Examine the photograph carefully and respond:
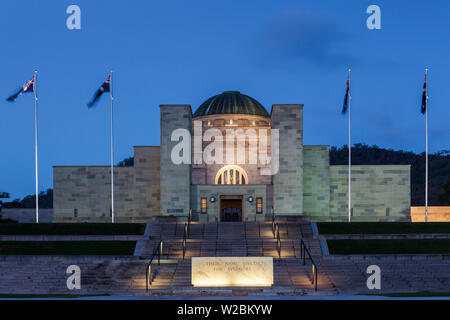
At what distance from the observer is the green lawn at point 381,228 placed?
25.4 metres

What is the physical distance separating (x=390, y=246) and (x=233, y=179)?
1890 cm

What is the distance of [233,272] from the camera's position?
17.3 meters

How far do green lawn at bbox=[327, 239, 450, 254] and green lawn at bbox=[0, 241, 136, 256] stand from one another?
35.8 feet

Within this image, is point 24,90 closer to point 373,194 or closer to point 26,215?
point 26,215

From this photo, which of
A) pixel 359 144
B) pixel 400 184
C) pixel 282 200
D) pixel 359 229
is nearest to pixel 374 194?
pixel 400 184

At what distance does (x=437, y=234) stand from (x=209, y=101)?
25.7 metres

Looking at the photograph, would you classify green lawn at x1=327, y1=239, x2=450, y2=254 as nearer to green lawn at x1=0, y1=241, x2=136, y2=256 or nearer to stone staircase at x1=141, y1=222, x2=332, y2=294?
stone staircase at x1=141, y1=222, x2=332, y2=294

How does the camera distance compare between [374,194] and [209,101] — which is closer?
[374,194]

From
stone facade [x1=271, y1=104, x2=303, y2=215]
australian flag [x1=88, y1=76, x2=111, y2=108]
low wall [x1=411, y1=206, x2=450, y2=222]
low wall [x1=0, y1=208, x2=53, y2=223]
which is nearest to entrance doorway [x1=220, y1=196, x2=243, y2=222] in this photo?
stone facade [x1=271, y1=104, x2=303, y2=215]

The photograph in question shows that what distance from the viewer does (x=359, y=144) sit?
12950cm

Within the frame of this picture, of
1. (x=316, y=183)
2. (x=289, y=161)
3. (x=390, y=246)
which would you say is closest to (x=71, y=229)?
(x=289, y=161)

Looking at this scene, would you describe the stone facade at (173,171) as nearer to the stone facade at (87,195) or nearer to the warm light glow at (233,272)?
the stone facade at (87,195)

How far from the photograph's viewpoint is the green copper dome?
136ft
